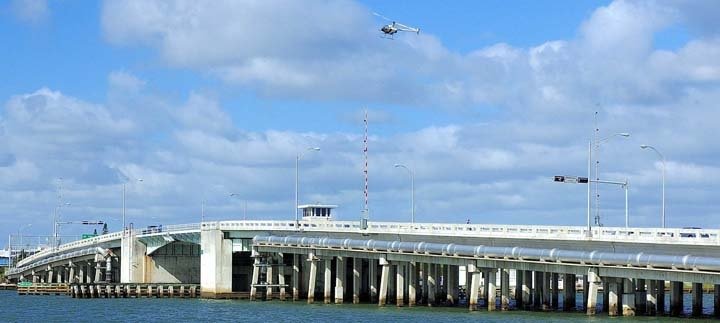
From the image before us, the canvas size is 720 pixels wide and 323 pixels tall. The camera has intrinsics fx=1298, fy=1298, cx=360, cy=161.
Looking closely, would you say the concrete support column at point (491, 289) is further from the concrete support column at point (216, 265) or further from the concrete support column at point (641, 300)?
the concrete support column at point (216, 265)

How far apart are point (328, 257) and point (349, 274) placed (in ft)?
41.8

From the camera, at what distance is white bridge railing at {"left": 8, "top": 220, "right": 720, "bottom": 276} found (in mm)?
76875

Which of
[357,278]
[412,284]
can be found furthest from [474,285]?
[357,278]

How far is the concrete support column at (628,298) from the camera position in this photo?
81.2 metres

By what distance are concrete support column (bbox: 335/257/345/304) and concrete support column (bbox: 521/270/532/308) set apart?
1706cm

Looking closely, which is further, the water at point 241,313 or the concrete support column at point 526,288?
the concrete support column at point 526,288

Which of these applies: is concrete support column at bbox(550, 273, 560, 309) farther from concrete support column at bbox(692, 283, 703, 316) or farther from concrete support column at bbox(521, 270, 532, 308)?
concrete support column at bbox(692, 283, 703, 316)

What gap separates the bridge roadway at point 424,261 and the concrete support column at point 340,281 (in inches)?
4.0

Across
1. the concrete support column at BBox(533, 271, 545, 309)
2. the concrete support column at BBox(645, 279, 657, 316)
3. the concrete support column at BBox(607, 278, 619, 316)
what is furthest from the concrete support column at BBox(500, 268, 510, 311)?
the concrete support column at BBox(645, 279, 657, 316)

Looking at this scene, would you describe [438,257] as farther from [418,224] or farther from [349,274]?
[349,274]

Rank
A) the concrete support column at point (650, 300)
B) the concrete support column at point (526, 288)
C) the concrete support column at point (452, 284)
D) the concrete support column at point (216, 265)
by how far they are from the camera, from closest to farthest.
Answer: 1. the concrete support column at point (650, 300)
2. the concrete support column at point (526, 288)
3. the concrete support column at point (452, 284)
4. the concrete support column at point (216, 265)

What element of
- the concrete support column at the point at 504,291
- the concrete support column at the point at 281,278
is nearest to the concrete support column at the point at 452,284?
the concrete support column at the point at 504,291

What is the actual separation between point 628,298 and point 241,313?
3033 centimetres

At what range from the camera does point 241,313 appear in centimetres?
9738
